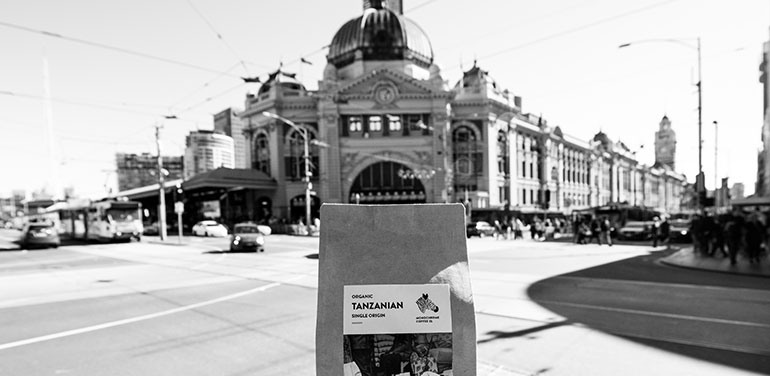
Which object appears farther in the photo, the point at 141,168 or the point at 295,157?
the point at 141,168

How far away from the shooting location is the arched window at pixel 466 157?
47.0m

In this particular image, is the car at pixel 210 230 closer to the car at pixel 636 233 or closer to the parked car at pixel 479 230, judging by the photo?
the parked car at pixel 479 230

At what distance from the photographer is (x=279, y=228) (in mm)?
39594

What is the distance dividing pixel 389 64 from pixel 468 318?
48589mm

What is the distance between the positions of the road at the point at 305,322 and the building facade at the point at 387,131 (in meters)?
30.2

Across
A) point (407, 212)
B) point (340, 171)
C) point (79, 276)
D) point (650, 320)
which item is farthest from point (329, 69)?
point (407, 212)

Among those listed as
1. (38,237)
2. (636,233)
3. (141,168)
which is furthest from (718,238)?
(141,168)

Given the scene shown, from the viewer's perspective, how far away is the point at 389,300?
2.12 m

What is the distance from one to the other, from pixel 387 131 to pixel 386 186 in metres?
5.97

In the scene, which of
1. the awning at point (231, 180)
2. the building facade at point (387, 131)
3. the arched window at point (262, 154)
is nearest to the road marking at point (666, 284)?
the building facade at point (387, 131)

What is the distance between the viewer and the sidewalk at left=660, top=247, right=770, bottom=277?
12406 millimetres

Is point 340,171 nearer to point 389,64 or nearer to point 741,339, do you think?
point 389,64

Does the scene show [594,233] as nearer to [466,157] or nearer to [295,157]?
[466,157]

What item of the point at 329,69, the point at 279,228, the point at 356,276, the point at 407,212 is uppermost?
the point at 329,69
